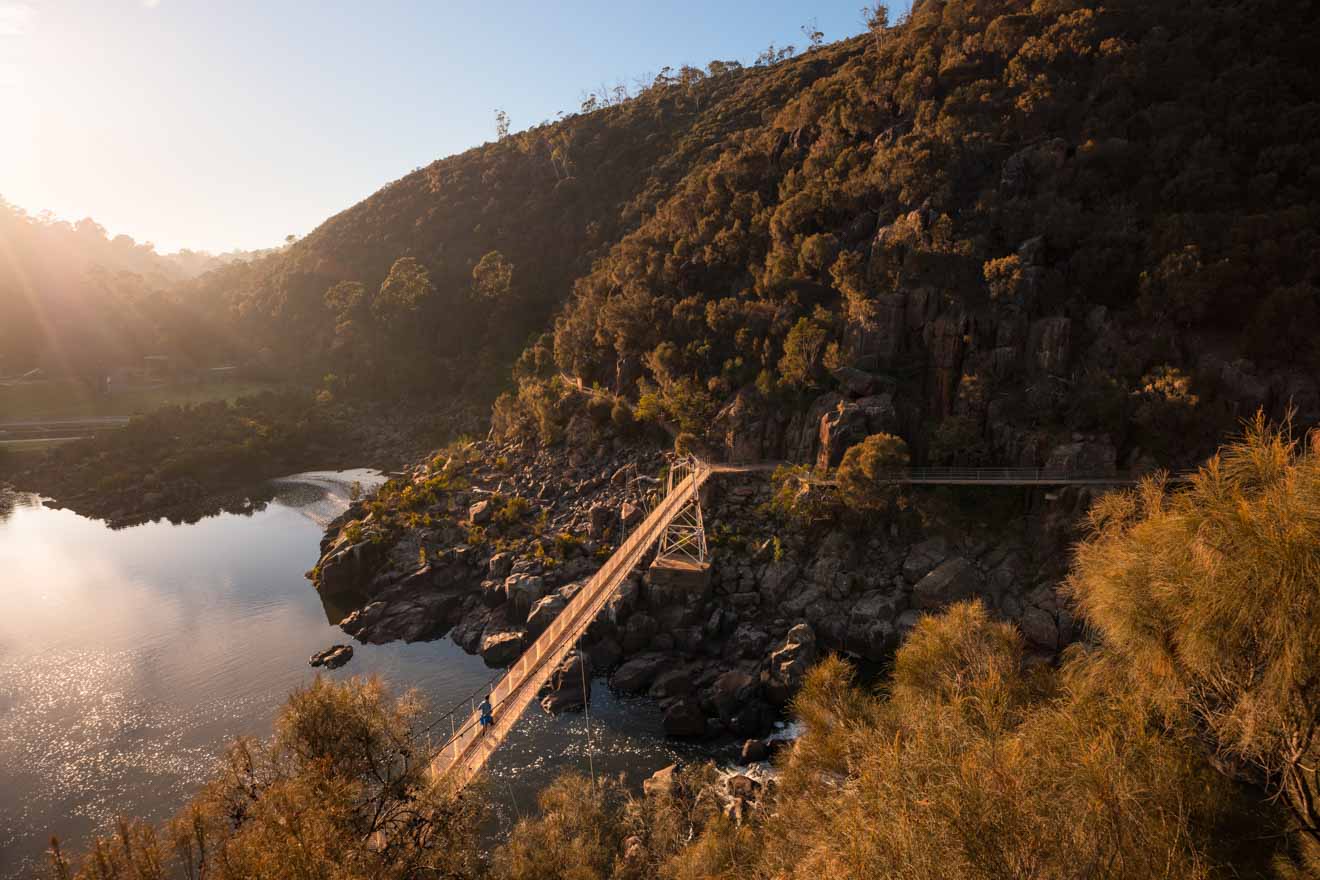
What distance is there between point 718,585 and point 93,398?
80.1m

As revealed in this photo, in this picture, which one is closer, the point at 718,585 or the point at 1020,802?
the point at 1020,802

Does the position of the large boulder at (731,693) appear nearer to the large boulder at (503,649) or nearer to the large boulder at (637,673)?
the large boulder at (637,673)

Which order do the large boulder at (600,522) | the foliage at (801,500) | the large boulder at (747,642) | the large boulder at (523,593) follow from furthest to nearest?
the large boulder at (600,522) < the foliage at (801,500) < the large boulder at (523,593) < the large boulder at (747,642)

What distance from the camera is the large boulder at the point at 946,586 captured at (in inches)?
1038

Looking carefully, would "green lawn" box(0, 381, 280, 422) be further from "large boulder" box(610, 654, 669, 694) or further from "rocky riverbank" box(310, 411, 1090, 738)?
"large boulder" box(610, 654, 669, 694)

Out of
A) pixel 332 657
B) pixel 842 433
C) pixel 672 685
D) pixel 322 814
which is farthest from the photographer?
pixel 842 433

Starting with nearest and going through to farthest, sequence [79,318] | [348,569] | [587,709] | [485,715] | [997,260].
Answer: [485,715] → [587,709] → [997,260] → [348,569] → [79,318]

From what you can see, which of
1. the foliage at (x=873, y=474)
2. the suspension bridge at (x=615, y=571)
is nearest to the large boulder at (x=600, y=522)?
the suspension bridge at (x=615, y=571)

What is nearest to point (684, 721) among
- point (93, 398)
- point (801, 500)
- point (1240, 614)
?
point (801, 500)

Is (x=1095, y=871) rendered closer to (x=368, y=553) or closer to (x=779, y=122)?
(x=368, y=553)

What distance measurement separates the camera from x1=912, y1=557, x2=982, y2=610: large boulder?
26359 mm

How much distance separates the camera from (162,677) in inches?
1033

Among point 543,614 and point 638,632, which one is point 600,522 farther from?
point 638,632

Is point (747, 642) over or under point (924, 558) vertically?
under
